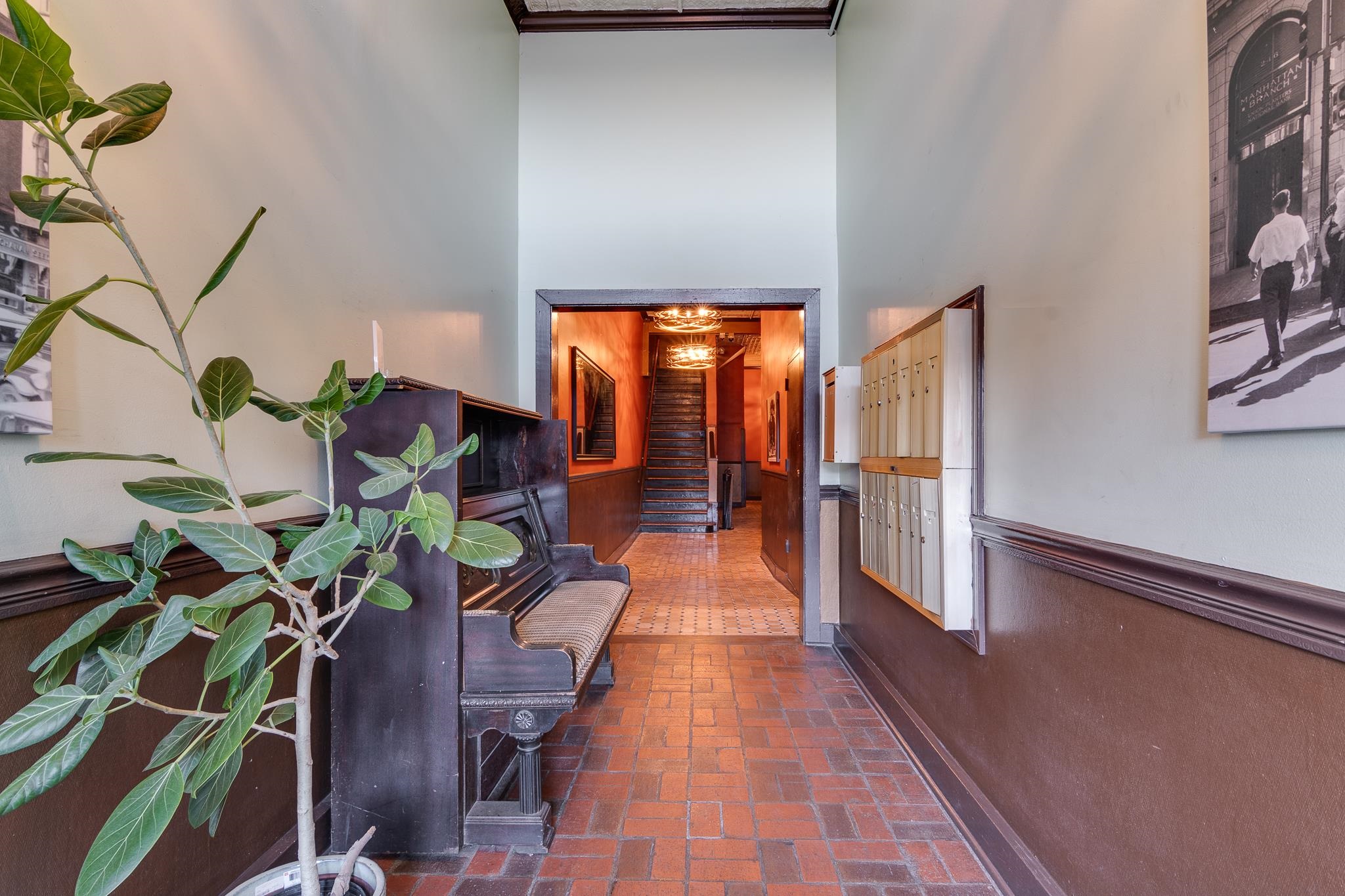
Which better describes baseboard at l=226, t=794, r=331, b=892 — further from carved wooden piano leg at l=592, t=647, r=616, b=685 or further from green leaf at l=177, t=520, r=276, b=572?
carved wooden piano leg at l=592, t=647, r=616, b=685

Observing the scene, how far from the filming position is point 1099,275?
138 centimetres

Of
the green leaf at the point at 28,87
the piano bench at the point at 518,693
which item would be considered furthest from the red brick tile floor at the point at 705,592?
the green leaf at the point at 28,87

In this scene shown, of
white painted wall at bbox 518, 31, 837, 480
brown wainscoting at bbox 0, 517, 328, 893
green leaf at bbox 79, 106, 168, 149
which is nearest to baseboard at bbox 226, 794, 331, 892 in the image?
brown wainscoting at bbox 0, 517, 328, 893

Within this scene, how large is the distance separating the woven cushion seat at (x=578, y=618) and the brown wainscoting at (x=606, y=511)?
3.98 ft

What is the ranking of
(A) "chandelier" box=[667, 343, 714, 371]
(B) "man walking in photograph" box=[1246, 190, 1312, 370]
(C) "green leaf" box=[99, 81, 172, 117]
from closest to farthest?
(C) "green leaf" box=[99, 81, 172, 117] → (B) "man walking in photograph" box=[1246, 190, 1312, 370] → (A) "chandelier" box=[667, 343, 714, 371]

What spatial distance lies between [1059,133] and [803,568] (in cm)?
282

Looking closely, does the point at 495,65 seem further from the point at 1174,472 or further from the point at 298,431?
the point at 1174,472

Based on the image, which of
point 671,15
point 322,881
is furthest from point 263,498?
point 671,15

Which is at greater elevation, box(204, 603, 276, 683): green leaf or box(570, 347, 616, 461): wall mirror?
box(570, 347, 616, 461): wall mirror

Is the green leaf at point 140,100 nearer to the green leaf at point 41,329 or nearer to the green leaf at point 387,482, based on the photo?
the green leaf at point 41,329

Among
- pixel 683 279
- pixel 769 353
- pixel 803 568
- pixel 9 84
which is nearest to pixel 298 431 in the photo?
pixel 9 84

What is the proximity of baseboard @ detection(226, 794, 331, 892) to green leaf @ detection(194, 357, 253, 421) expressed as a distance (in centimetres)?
108

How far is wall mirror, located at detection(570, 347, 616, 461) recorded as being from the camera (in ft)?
17.3

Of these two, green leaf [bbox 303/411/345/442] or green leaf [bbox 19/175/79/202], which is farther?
green leaf [bbox 303/411/345/442]
